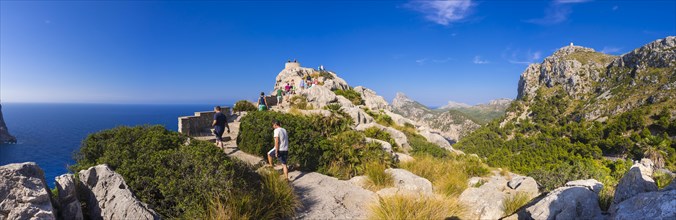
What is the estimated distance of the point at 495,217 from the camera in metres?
6.66

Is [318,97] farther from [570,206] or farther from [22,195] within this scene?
[22,195]

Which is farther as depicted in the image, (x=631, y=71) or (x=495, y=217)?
(x=631, y=71)

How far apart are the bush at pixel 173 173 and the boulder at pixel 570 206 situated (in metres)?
5.66

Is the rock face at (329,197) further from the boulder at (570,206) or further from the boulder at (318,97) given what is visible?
the boulder at (318,97)

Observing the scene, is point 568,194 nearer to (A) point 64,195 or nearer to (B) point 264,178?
(B) point 264,178

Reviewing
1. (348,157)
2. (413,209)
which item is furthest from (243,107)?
(413,209)

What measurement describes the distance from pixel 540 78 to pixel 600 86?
31743mm

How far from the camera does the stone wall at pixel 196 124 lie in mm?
14755

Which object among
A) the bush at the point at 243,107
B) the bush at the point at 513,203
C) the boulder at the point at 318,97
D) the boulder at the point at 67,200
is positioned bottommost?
the bush at the point at 513,203

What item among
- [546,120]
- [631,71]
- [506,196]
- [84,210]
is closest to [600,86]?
[631,71]

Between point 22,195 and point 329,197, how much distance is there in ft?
19.7

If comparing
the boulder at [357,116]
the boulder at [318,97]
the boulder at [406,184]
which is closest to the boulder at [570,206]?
the boulder at [406,184]

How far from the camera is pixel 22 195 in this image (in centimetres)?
379

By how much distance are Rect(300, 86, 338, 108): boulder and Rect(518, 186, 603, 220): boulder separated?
19814 mm
